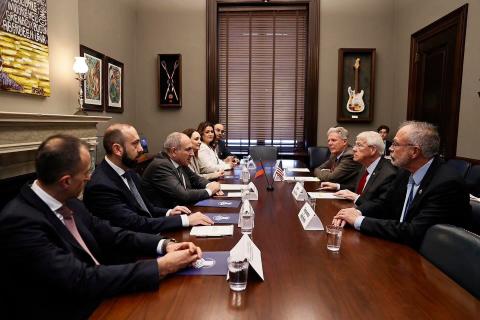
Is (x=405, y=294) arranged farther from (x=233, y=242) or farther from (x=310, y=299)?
(x=233, y=242)

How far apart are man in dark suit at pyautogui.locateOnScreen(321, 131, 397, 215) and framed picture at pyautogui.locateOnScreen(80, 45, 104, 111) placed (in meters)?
3.16

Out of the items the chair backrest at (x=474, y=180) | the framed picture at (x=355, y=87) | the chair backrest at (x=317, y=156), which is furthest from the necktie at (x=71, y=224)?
the framed picture at (x=355, y=87)

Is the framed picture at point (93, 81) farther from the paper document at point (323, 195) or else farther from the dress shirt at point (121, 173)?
the paper document at point (323, 195)

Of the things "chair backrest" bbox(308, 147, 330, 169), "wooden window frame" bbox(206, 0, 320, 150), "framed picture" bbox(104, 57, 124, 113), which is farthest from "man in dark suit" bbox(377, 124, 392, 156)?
"framed picture" bbox(104, 57, 124, 113)

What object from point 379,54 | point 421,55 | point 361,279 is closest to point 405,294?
point 361,279

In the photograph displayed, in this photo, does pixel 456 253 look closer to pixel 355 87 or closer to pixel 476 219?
pixel 476 219

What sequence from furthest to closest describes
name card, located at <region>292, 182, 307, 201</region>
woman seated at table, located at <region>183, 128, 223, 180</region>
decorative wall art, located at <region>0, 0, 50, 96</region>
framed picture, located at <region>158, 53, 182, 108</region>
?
framed picture, located at <region>158, 53, 182, 108</region>
woman seated at table, located at <region>183, 128, 223, 180</region>
decorative wall art, located at <region>0, 0, 50, 96</region>
name card, located at <region>292, 182, 307, 201</region>

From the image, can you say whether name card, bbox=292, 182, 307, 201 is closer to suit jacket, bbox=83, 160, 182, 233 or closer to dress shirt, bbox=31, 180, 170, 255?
suit jacket, bbox=83, 160, 182, 233

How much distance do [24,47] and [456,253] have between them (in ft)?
11.2

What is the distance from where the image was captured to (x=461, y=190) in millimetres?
1681

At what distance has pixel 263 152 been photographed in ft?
19.8

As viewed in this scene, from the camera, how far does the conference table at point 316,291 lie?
101cm

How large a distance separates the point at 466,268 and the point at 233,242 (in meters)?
0.90

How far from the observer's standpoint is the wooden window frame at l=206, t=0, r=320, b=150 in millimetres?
5953
